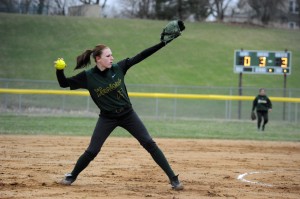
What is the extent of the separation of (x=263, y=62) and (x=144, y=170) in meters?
23.0

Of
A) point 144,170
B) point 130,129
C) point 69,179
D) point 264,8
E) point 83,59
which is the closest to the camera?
point 83,59

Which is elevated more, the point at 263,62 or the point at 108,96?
the point at 263,62

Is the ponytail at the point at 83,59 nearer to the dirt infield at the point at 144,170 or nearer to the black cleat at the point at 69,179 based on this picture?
the black cleat at the point at 69,179

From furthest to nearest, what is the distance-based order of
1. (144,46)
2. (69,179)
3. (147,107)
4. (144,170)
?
(144,46) → (147,107) → (144,170) → (69,179)

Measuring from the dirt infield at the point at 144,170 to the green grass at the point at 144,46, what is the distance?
2835cm

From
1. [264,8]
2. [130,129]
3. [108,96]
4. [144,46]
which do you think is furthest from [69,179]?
[264,8]

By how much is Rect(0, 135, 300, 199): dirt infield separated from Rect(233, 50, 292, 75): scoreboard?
15621mm

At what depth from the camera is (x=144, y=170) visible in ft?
36.4

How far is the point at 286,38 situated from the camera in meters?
58.2

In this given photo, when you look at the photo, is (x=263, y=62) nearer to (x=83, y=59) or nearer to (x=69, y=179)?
(x=69, y=179)

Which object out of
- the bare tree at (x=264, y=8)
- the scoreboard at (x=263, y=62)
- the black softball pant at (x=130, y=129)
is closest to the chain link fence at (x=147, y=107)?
the scoreboard at (x=263, y=62)

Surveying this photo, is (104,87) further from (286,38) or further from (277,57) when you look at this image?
(286,38)

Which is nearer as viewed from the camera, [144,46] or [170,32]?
[170,32]

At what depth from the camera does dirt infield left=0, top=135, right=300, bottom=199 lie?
850cm
